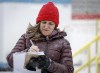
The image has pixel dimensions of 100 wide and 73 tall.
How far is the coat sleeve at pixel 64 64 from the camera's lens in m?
1.95

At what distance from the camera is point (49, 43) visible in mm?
2061

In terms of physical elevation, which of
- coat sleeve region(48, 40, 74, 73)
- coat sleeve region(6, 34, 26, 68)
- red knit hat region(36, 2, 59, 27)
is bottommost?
coat sleeve region(48, 40, 74, 73)

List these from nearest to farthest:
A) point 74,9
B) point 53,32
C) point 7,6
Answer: point 53,32
point 7,6
point 74,9

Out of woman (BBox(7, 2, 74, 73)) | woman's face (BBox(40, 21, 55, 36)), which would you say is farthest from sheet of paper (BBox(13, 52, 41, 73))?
woman's face (BBox(40, 21, 55, 36))

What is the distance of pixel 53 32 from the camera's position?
82.4 inches

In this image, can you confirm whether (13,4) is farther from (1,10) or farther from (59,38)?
(59,38)

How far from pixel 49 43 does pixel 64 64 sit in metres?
0.16

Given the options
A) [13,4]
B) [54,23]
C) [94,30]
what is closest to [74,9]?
[94,30]

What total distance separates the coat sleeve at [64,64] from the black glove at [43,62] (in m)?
0.03

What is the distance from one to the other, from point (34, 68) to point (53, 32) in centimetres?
28

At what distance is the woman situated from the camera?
6.66 ft

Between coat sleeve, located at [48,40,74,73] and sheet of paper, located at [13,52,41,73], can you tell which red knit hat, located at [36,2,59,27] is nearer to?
coat sleeve, located at [48,40,74,73]

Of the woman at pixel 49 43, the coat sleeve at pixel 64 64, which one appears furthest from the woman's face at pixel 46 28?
the coat sleeve at pixel 64 64

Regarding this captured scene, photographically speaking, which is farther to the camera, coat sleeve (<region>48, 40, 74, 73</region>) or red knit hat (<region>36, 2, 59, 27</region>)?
red knit hat (<region>36, 2, 59, 27</region>)
